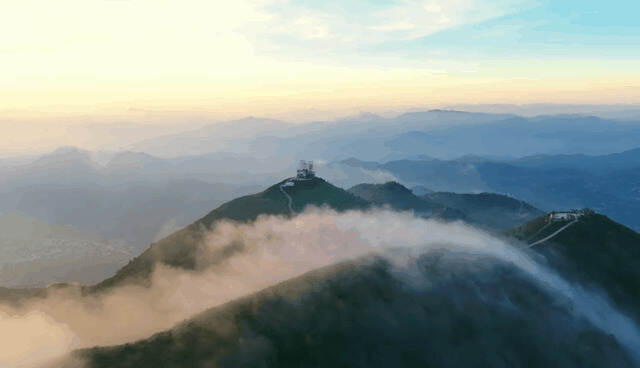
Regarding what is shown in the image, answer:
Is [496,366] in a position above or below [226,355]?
below

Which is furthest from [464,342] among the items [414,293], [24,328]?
[24,328]

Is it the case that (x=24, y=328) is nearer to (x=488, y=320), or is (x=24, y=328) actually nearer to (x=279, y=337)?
(x=279, y=337)

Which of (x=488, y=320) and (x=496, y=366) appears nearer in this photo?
(x=496, y=366)

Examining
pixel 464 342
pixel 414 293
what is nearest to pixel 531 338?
pixel 464 342

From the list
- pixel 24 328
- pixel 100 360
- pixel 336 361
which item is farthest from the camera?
pixel 24 328

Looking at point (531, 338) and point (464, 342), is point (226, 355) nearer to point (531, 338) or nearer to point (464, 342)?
point (464, 342)

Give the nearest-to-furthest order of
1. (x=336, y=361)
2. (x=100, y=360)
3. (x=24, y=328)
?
1. (x=100, y=360)
2. (x=336, y=361)
3. (x=24, y=328)
